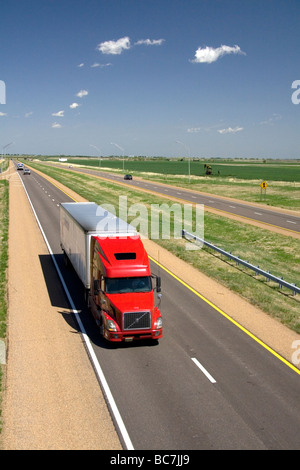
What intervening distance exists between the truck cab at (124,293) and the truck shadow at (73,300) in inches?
19.6

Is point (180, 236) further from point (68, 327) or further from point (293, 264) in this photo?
point (68, 327)

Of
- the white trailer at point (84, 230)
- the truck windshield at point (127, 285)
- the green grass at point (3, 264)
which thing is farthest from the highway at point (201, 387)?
the green grass at point (3, 264)

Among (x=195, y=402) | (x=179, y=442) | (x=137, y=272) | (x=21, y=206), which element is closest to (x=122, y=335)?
(x=137, y=272)

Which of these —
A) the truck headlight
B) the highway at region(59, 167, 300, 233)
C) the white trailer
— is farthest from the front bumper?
the highway at region(59, 167, 300, 233)

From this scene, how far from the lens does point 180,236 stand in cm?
3438

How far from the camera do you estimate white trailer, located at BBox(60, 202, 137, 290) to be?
57.4 ft

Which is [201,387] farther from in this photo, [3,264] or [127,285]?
[3,264]

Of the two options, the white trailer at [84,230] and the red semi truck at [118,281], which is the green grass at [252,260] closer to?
the red semi truck at [118,281]

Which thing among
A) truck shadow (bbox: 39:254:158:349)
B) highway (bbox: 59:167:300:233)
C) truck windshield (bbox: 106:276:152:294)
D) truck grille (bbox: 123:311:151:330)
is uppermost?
highway (bbox: 59:167:300:233)

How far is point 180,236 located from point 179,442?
2526 centimetres

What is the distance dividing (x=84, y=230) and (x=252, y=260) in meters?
13.7

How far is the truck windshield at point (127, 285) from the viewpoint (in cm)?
1469

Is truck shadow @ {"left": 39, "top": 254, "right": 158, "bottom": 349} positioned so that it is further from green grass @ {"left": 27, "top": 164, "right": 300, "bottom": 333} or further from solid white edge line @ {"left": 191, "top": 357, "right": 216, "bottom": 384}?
green grass @ {"left": 27, "top": 164, "right": 300, "bottom": 333}
